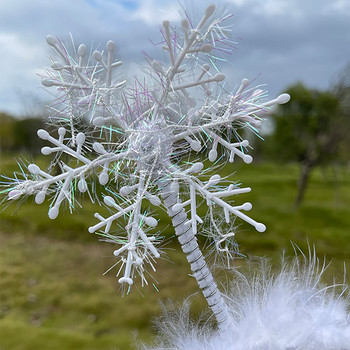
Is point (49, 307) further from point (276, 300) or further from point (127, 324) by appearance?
point (276, 300)

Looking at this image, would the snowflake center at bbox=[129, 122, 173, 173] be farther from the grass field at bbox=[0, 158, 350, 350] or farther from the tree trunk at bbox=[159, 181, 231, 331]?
the grass field at bbox=[0, 158, 350, 350]

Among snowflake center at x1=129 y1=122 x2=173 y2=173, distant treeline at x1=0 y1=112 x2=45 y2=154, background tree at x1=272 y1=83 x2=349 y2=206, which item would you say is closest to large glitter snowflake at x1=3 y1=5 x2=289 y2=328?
snowflake center at x1=129 y1=122 x2=173 y2=173

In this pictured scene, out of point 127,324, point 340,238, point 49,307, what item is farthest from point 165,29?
point 340,238

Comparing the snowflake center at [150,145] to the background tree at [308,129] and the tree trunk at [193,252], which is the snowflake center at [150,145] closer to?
the tree trunk at [193,252]

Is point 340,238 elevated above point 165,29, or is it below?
below

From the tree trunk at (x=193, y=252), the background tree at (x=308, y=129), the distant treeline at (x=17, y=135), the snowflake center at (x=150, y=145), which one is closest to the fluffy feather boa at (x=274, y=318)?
the tree trunk at (x=193, y=252)

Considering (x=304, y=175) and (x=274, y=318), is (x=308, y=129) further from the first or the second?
(x=274, y=318)

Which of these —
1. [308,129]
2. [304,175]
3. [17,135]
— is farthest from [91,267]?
[17,135]
